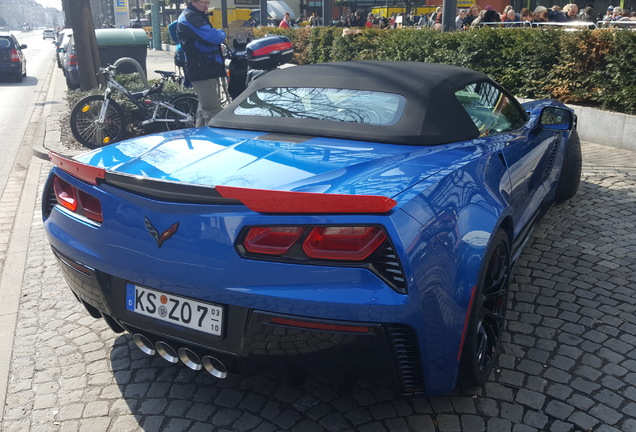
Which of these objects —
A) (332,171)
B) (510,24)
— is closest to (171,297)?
(332,171)

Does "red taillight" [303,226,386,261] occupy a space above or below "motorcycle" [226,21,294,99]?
above

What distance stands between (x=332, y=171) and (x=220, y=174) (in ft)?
1.49

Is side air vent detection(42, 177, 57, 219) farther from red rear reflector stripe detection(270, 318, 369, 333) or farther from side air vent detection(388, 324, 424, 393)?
side air vent detection(388, 324, 424, 393)

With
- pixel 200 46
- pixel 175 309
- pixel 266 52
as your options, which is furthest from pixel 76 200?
pixel 266 52

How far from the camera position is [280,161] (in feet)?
9.14

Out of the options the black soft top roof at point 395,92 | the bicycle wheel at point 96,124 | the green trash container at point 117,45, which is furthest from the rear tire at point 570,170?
the green trash container at point 117,45

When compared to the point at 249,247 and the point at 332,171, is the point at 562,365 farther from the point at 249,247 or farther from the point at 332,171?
the point at 249,247

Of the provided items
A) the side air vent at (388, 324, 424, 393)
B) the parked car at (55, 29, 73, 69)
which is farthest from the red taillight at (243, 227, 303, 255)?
the parked car at (55, 29, 73, 69)

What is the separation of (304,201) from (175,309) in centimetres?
68

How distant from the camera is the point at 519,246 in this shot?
143 inches

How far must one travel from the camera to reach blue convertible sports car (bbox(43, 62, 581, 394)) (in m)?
2.21

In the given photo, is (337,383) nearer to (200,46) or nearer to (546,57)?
(200,46)

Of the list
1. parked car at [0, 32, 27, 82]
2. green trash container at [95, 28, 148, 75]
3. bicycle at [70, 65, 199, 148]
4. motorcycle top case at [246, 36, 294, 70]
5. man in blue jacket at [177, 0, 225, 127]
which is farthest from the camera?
parked car at [0, 32, 27, 82]

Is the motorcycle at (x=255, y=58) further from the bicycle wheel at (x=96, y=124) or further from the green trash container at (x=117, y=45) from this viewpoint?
the green trash container at (x=117, y=45)
